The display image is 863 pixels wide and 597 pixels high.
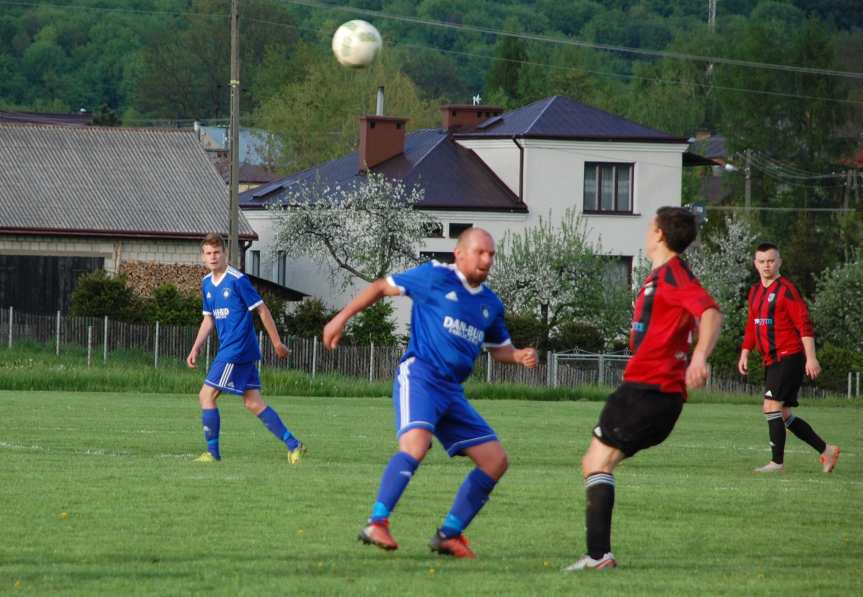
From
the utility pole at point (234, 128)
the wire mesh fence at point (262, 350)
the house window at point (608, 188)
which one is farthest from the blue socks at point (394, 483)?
the house window at point (608, 188)

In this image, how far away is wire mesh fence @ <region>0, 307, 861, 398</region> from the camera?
38.7m

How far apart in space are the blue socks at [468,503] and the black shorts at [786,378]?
7.23m

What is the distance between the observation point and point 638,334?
894 centimetres

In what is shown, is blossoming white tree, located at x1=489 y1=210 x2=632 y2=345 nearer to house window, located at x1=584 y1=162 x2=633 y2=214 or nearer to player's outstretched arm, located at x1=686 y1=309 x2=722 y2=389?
house window, located at x1=584 y1=162 x2=633 y2=214

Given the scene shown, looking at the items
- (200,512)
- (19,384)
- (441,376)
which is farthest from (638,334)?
(19,384)

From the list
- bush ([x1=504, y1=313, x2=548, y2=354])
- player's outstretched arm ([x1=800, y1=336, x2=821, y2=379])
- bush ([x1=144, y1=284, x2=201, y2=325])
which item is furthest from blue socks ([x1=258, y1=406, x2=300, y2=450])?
bush ([x1=504, y1=313, x2=548, y2=354])

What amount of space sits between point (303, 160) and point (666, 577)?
84.3 m

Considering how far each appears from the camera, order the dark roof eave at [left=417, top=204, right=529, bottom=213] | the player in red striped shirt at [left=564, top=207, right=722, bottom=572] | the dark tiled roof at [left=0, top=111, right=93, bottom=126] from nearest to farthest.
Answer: the player in red striped shirt at [left=564, top=207, right=722, bottom=572]
the dark roof eave at [left=417, top=204, right=529, bottom=213]
the dark tiled roof at [left=0, top=111, right=93, bottom=126]

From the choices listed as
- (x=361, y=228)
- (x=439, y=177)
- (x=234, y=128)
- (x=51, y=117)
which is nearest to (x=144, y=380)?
(x=234, y=128)

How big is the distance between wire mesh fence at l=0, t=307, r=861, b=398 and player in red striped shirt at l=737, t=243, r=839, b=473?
22014 millimetres

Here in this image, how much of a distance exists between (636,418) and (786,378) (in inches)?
296

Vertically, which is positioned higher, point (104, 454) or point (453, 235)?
point (453, 235)

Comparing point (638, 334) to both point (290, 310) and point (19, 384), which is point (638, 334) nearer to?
point (19, 384)

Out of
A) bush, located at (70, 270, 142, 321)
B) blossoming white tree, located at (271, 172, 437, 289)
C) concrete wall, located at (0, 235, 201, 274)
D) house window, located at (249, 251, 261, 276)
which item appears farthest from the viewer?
house window, located at (249, 251, 261, 276)
